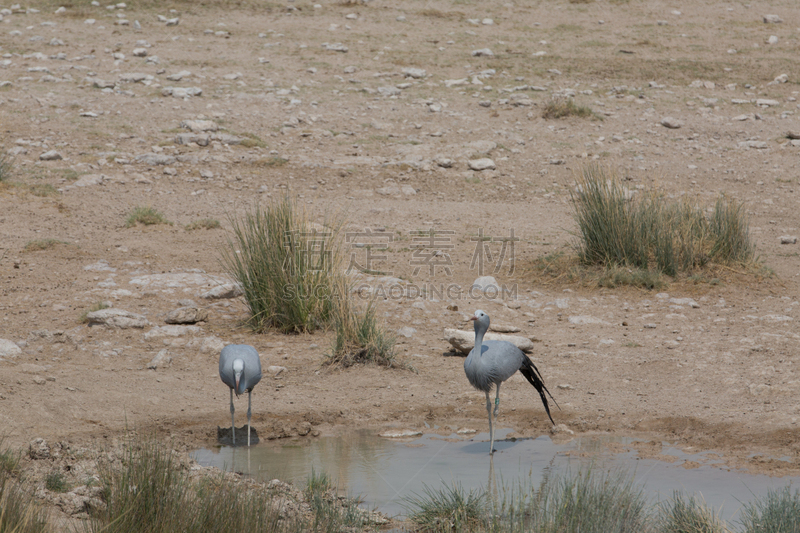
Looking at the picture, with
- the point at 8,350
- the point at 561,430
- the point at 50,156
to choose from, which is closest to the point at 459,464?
the point at 561,430

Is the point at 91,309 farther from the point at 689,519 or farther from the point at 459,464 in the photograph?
the point at 689,519

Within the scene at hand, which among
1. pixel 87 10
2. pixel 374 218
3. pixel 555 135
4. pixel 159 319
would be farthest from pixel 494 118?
pixel 87 10

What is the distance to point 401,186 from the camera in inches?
488

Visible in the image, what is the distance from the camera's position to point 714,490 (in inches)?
184

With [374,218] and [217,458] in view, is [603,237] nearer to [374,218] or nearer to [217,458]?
[374,218]

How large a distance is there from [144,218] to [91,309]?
2.97 metres

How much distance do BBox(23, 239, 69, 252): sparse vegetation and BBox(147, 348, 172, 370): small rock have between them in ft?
10.7

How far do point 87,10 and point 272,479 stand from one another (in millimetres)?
16843

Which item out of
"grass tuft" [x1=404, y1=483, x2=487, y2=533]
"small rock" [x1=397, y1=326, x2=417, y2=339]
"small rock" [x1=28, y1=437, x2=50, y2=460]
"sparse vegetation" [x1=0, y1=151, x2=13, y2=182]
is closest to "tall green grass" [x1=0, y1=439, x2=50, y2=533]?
"small rock" [x1=28, y1=437, x2=50, y2=460]

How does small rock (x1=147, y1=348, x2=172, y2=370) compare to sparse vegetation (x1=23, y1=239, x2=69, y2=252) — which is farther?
sparse vegetation (x1=23, y1=239, x2=69, y2=252)

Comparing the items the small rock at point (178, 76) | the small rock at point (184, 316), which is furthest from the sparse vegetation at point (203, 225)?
the small rock at point (178, 76)

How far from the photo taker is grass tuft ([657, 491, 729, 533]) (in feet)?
12.8

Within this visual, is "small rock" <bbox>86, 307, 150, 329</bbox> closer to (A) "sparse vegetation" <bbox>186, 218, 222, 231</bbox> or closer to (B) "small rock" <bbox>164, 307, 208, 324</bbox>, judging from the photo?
(B) "small rock" <bbox>164, 307, 208, 324</bbox>

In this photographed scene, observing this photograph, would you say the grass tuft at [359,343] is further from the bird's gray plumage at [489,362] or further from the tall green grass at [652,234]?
the tall green grass at [652,234]
